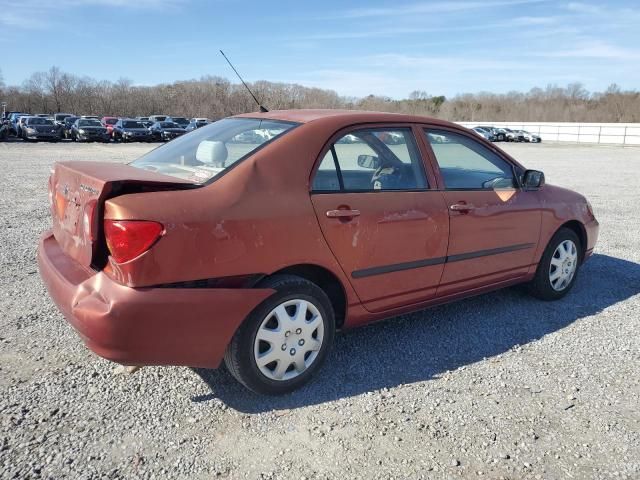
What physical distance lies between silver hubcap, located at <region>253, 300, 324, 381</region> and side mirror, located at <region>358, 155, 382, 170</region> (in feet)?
3.60

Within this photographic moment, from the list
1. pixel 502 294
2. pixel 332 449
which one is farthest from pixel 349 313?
pixel 502 294

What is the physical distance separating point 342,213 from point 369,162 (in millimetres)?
668

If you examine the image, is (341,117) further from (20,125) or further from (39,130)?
(20,125)

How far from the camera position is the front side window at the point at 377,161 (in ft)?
11.1

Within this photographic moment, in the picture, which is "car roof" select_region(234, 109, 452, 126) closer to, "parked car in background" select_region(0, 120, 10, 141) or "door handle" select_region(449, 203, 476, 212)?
"door handle" select_region(449, 203, 476, 212)

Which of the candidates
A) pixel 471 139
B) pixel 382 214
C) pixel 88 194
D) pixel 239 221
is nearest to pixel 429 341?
pixel 382 214

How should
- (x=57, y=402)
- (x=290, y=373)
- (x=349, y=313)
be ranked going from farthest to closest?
(x=349, y=313), (x=290, y=373), (x=57, y=402)

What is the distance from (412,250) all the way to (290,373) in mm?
1150

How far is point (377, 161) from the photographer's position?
3715 mm

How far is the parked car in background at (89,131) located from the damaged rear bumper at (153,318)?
3547 centimetres

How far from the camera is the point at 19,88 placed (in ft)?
279

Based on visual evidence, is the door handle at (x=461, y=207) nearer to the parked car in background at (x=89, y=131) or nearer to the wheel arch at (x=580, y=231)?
the wheel arch at (x=580, y=231)

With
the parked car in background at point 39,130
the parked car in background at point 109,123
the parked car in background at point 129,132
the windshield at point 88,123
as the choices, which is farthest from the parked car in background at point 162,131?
the parked car in background at point 39,130

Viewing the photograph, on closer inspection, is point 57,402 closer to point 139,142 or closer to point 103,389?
point 103,389
